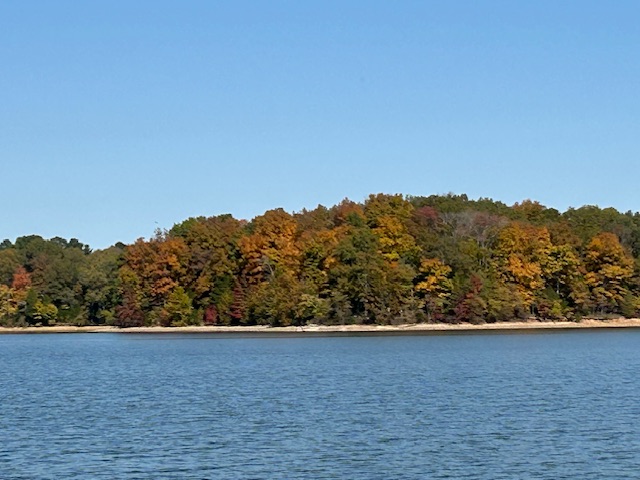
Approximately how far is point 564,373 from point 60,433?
34.9m

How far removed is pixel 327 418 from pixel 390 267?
302 ft

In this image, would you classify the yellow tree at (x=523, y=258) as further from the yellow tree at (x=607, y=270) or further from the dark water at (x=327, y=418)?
the dark water at (x=327, y=418)

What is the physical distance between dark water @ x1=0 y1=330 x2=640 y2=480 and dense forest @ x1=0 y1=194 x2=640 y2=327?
52458 mm

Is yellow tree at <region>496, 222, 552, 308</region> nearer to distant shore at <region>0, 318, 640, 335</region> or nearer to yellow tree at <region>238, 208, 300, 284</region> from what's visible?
distant shore at <region>0, 318, 640, 335</region>

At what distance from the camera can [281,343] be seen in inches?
4299

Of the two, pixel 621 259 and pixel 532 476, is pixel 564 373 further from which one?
pixel 621 259

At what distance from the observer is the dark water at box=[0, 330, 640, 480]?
32062 millimetres

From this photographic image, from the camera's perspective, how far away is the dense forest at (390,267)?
134 metres

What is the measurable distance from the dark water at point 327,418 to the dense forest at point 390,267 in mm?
52458

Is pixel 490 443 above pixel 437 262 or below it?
below

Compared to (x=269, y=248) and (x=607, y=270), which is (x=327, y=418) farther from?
(x=269, y=248)

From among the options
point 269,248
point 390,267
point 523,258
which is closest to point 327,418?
point 390,267

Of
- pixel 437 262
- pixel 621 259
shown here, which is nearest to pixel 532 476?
pixel 437 262

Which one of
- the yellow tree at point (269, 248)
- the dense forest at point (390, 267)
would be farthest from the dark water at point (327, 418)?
the yellow tree at point (269, 248)
